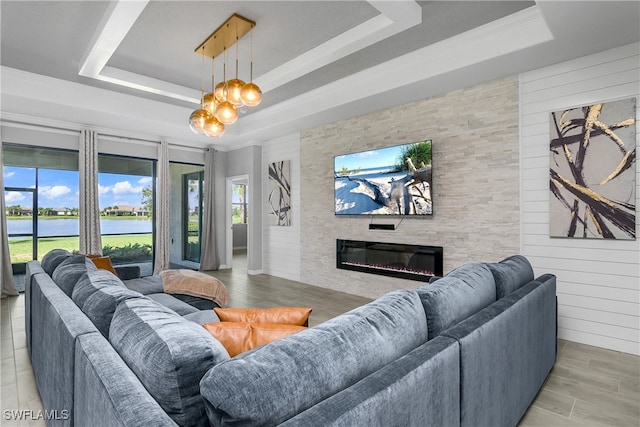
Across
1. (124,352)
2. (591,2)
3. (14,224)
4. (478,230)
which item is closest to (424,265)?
(478,230)

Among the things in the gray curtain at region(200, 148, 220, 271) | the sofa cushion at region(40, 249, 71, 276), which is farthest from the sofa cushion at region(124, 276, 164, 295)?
the gray curtain at region(200, 148, 220, 271)

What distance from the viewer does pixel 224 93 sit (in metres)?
3.14

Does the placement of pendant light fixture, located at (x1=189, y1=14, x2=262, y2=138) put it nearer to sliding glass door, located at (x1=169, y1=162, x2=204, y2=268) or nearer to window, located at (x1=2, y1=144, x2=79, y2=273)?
window, located at (x1=2, y1=144, x2=79, y2=273)

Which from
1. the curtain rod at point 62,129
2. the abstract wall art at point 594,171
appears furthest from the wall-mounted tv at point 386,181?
the curtain rod at point 62,129

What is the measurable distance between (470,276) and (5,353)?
3.78 metres

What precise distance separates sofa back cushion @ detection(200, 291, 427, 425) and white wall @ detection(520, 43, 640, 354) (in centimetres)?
274

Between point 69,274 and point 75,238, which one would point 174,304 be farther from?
point 75,238

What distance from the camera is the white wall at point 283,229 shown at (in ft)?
19.6

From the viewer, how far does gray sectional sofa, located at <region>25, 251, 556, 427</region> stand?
2.85ft

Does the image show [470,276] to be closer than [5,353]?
Yes

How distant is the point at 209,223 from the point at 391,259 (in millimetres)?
4103

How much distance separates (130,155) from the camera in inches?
244

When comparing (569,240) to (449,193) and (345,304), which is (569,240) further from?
(345,304)

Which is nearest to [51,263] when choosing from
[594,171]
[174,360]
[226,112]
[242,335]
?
[226,112]
